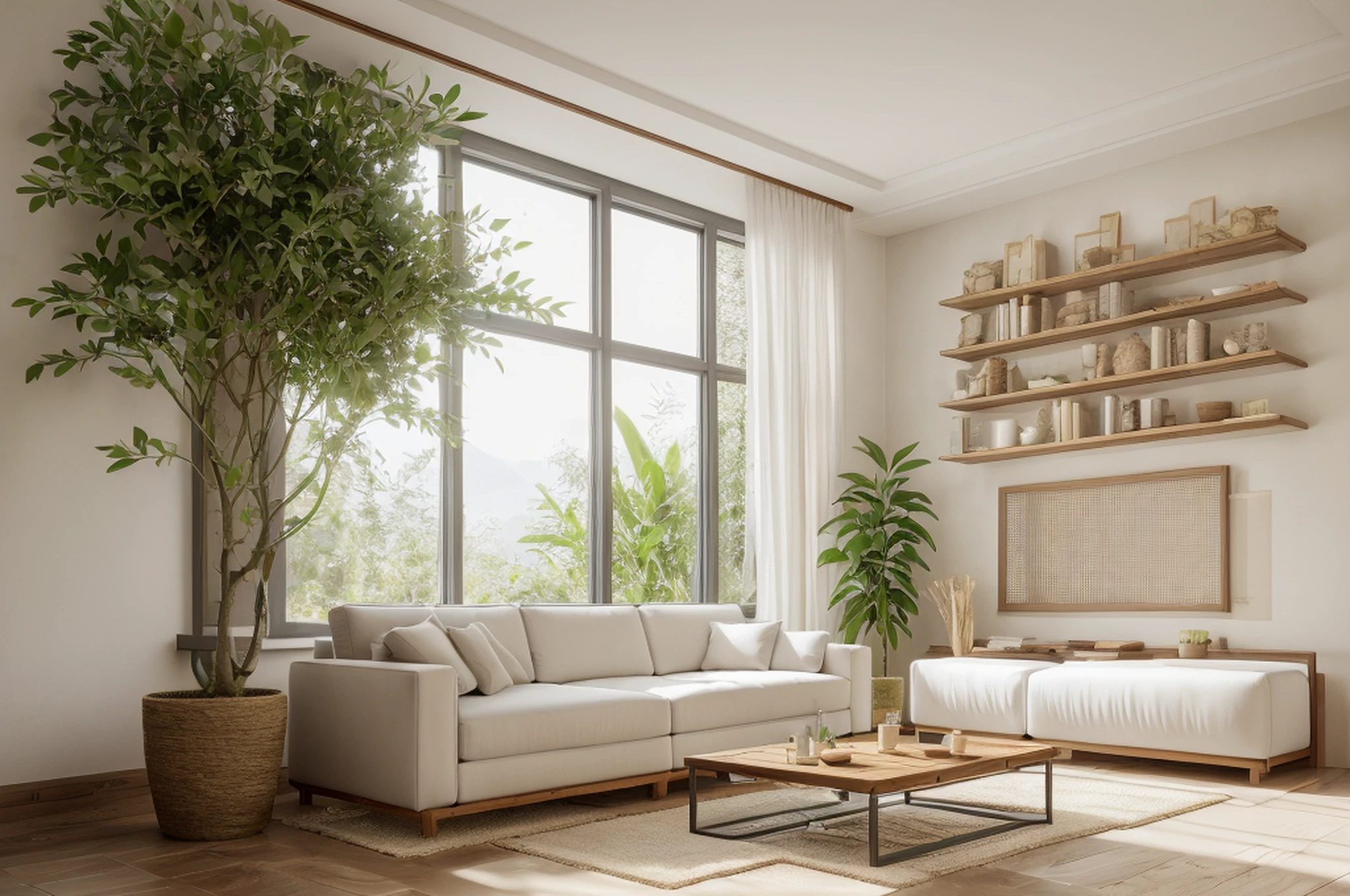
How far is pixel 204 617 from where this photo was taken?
449 cm

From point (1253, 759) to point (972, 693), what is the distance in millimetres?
1377

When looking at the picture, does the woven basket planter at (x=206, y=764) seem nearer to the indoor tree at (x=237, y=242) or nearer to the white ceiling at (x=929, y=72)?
the indoor tree at (x=237, y=242)

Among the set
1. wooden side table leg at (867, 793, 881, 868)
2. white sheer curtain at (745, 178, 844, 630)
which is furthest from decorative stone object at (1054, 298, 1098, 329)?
wooden side table leg at (867, 793, 881, 868)

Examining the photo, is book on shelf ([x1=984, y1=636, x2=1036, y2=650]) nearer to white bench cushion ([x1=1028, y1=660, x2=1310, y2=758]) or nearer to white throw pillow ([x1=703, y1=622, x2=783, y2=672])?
white bench cushion ([x1=1028, y1=660, x2=1310, y2=758])

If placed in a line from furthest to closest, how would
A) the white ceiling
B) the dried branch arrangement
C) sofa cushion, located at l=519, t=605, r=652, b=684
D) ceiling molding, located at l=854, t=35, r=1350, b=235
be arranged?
the dried branch arrangement
ceiling molding, located at l=854, t=35, r=1350, b=235
sofa cushion, located at l=519, t=605, r=652, b=684
the white ceiling

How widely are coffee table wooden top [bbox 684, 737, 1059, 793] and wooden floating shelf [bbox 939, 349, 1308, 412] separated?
2631 mm

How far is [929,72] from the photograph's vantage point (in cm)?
538

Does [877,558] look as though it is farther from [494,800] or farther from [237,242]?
[237,242]

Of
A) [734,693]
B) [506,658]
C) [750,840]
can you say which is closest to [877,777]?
[750,840]

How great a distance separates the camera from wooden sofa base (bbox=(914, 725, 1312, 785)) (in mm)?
4922

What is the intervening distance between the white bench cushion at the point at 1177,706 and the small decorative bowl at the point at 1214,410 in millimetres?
1257

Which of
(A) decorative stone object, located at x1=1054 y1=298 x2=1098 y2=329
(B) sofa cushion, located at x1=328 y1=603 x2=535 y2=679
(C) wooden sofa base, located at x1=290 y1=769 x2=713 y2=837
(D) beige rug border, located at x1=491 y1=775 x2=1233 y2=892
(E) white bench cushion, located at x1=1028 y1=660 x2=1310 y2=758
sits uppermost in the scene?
(A) decorative stone object, located at x1=1054 y1=298 x2=1098 y2=329

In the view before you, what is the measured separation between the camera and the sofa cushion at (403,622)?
4.44 metres

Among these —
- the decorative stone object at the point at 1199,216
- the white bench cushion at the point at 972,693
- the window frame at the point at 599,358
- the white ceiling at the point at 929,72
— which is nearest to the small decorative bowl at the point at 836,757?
the window frame at the point at 599,358
